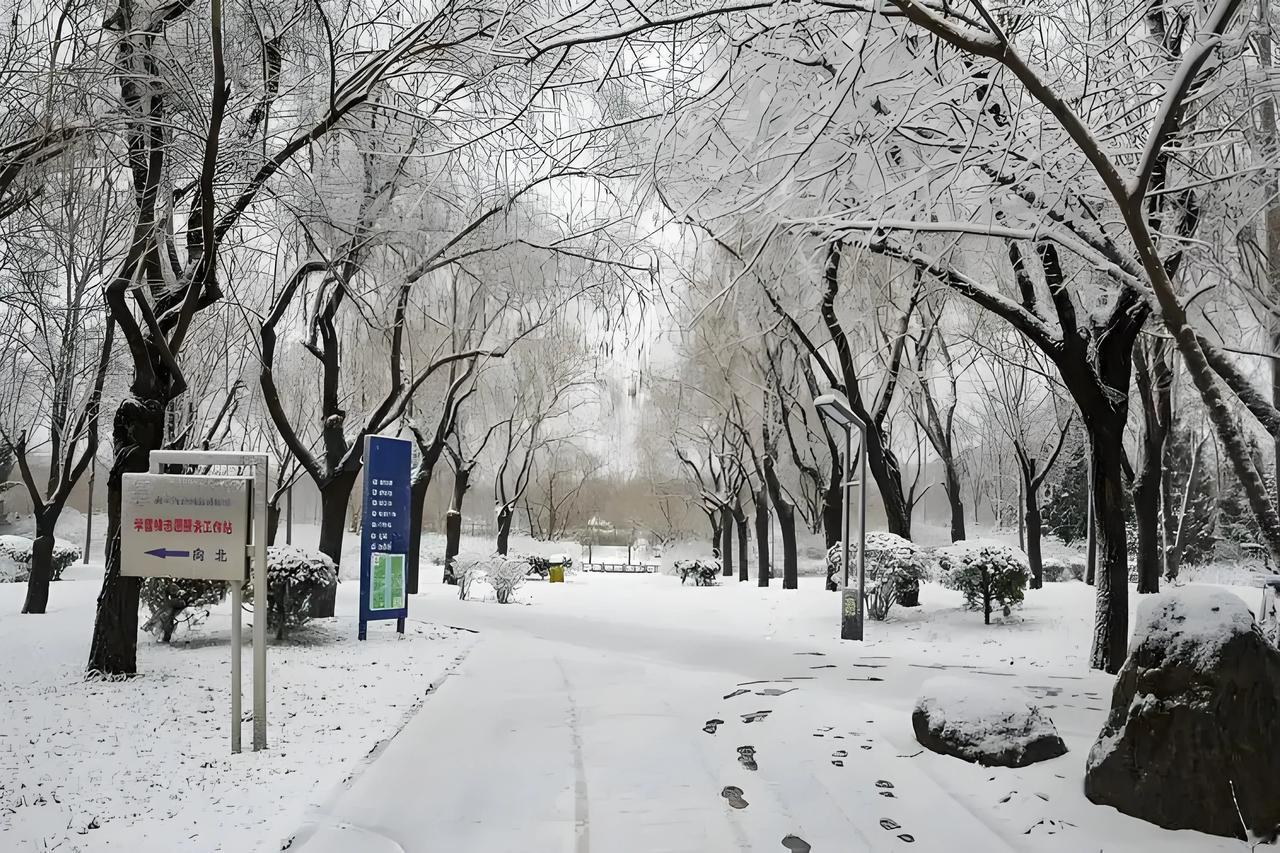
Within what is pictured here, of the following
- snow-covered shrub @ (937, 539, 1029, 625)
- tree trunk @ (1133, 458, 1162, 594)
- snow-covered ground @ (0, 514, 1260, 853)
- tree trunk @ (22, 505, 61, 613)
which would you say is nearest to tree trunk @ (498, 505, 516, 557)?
tree trunk @ (22, 505, 61, 613)

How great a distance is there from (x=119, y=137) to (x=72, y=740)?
15.8 ft

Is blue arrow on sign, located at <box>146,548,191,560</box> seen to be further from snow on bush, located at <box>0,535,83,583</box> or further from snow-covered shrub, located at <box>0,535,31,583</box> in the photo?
snow-covered shrub, located at <box>0,535,31,583</box>

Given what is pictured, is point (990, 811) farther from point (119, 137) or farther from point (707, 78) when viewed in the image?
point (119, 137)

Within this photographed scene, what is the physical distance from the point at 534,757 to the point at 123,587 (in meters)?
4.73

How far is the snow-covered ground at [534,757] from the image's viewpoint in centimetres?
434

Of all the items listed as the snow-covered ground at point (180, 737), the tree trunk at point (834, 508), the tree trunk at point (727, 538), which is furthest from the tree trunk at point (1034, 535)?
the snow-covered ground at point (180, 737)

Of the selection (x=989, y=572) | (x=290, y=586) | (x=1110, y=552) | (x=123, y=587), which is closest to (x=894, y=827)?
(x=1110, y=552)

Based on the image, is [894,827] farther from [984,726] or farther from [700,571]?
[700,571]

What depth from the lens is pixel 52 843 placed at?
404cm

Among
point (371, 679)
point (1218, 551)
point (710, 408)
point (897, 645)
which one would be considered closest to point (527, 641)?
point (371, 679)

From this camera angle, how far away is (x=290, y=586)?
10.9m

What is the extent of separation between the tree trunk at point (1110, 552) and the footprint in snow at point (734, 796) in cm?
570

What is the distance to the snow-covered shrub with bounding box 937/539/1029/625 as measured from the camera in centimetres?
1339

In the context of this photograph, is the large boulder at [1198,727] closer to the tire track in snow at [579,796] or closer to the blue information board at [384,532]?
the tire track in snow at [579,796]
